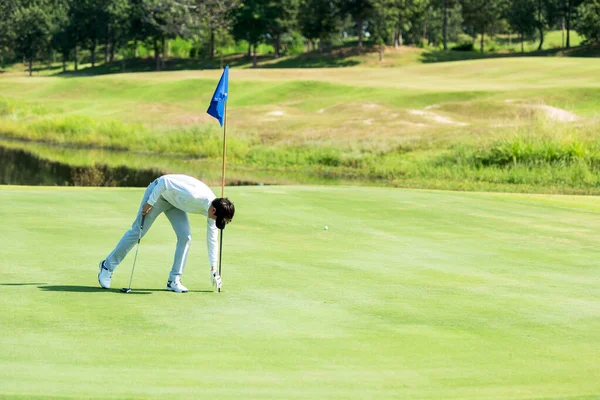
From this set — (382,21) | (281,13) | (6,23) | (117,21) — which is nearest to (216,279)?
(382,21)

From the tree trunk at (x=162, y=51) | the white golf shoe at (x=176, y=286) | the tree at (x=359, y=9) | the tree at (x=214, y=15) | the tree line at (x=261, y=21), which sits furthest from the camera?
the tree trunk at (x=162, y=51)

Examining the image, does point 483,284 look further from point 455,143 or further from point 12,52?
point 12,52

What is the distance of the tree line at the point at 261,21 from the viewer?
388 ft

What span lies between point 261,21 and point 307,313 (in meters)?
114

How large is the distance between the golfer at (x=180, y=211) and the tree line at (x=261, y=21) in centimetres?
10059

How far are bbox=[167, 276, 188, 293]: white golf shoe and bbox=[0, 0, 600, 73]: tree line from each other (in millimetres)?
100582

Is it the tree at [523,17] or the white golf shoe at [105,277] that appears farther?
the tree at [523,17]

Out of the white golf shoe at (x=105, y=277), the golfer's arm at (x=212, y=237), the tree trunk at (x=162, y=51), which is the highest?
the tree trunk at (x=162, y=51)

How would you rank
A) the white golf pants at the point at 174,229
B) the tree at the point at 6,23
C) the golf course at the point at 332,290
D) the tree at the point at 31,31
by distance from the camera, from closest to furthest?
the golf course at the point at 332,290 → the white golf pants at the point at 174,229 → the tree at the point at 6,23 → the tree at the point at 31,31

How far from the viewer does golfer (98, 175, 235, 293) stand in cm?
1122

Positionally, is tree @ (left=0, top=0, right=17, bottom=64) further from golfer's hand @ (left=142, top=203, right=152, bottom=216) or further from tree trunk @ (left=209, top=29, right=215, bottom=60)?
golfer's hand @ (left=142, top=203, right=152, bottom=216)

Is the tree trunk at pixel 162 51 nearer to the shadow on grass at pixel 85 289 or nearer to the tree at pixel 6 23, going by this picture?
the tree at pixel 6 23

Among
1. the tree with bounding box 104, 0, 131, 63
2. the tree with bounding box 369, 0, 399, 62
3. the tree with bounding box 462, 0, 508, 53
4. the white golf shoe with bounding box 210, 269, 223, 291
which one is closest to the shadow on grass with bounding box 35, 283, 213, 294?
the white golf shoe with bounding box 210, 269, 223, 291

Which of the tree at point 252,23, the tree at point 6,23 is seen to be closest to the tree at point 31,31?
the tree at point 6,23
